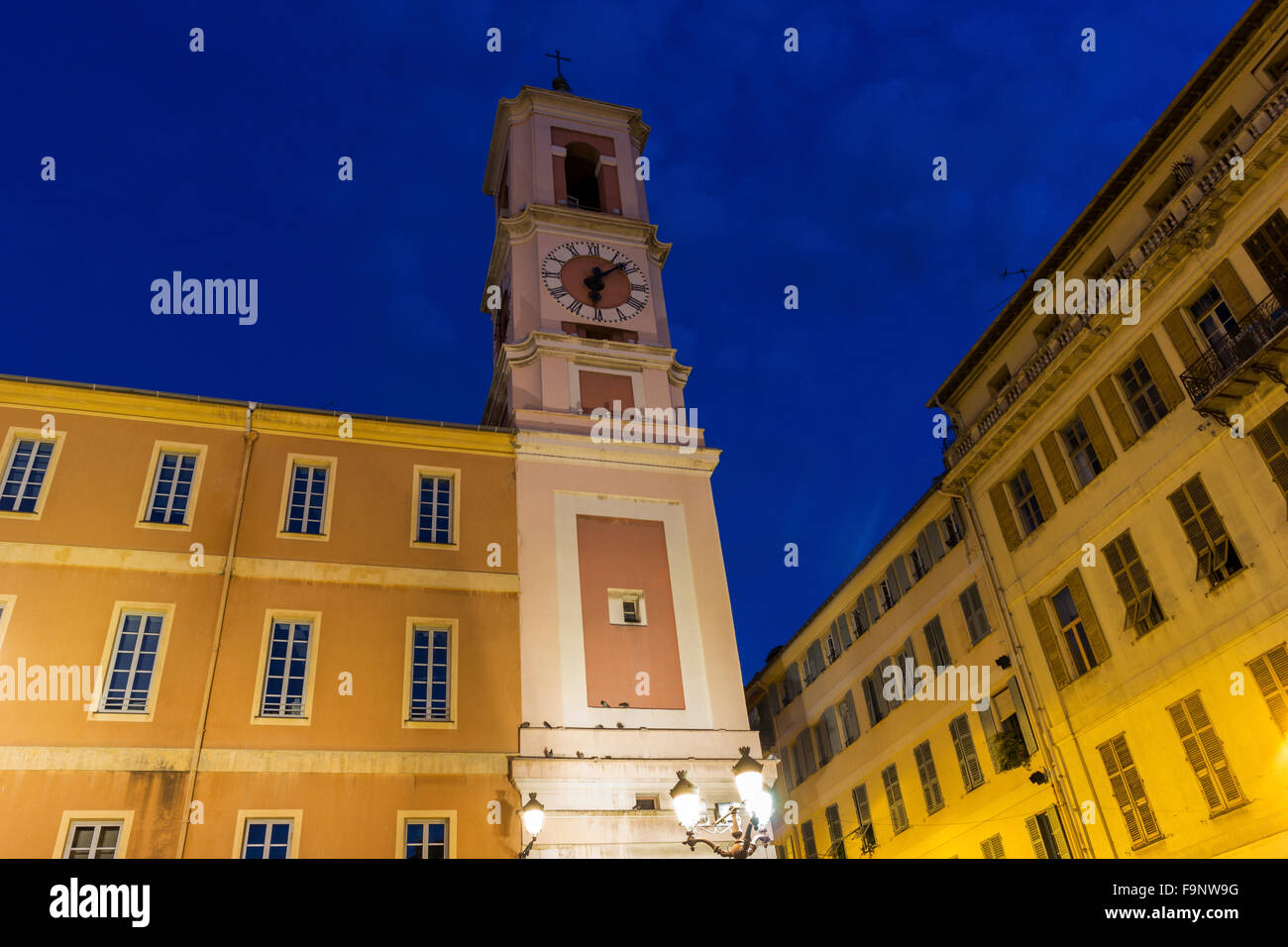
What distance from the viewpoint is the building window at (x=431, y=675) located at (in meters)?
21.1

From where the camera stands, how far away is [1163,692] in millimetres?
22156

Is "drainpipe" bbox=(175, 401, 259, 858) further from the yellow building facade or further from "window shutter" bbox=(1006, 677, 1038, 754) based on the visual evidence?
"window shutter" bbox=(1006, 677, 1038, 754)

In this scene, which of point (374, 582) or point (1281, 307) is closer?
point (1281, 307)

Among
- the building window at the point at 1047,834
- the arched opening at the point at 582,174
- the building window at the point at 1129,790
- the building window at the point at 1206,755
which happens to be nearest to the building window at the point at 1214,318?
the building window at the point at 1206,755

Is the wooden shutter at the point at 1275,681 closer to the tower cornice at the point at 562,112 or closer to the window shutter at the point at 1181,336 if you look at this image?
the window shutter at the point at 1181,336

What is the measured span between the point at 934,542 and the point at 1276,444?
12.4 metres

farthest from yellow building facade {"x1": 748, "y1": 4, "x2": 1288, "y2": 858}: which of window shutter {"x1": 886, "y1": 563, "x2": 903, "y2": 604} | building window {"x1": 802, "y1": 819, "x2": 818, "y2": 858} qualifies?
building window {"x1": 802, "y1": 819, "x2": 818, "y2": 858}

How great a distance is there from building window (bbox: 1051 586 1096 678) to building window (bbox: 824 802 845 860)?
39.9 ft

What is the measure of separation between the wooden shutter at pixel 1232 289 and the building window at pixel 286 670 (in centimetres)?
2045

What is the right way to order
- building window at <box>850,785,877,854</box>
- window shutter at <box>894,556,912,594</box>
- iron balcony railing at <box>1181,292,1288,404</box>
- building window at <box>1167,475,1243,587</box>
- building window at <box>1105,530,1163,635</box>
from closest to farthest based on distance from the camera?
iron balcony railing at <box>1181,292,1288,404</box> → building window at <box>1167,475,1243,587</box> → building window at <box>1105,530,1163,635</box> → building window at <box>850,785,877,854</box> → window shutter at <box>894,556,912,594</box>

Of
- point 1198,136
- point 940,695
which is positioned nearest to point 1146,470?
point 1198,136

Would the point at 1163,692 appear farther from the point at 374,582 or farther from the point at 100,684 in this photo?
the point at 100,684

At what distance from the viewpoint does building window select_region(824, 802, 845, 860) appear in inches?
1341

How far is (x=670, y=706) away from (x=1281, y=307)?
14.9m
